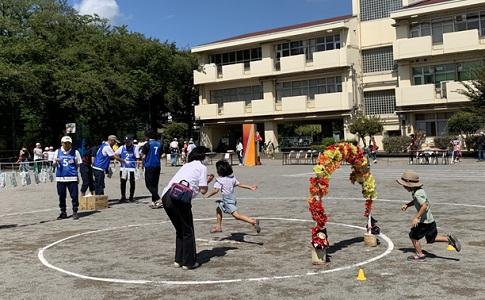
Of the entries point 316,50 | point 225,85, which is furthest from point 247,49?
point 316,50

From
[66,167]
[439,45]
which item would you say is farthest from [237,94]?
[66,167]

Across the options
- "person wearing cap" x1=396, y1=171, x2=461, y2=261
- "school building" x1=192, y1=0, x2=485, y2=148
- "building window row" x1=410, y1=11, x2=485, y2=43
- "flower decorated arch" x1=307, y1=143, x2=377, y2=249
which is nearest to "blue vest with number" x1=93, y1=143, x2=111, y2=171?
"flower decorated arch" x1=307, y1=143, x2=377, y2=249

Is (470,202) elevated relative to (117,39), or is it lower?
lower

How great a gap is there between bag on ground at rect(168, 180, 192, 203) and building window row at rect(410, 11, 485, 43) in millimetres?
37075

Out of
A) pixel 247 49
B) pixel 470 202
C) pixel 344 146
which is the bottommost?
pixel 470 202

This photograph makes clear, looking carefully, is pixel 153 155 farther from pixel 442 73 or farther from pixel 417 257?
pixel 442 73

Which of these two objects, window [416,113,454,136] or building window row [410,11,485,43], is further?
window [416,113,454,136]

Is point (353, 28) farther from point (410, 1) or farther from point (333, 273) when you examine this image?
point (333, 273)

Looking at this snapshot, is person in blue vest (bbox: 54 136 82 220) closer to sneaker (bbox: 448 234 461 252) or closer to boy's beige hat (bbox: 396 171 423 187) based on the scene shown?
boy's beige hat (bbox: 396 171 423 187)

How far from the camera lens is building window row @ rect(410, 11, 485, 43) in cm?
3831

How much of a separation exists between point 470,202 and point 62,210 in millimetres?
10235

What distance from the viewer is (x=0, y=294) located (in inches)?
243

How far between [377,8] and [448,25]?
7.06 m

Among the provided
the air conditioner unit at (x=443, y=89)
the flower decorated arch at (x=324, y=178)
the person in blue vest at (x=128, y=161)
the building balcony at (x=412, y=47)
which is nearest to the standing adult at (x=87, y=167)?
the person in blue vest at (x=128, y=161)
